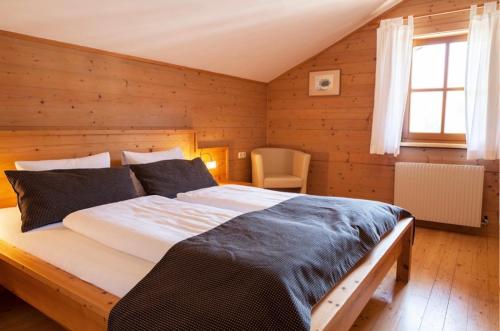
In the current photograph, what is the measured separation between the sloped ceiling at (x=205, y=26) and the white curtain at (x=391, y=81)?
0.31m

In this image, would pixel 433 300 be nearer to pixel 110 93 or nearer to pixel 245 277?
pixel 245 277

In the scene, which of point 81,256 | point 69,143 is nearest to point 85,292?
point 81,256

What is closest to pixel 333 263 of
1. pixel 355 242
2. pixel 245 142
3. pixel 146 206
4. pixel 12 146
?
pixel 355 242

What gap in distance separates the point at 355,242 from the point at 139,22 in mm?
2070

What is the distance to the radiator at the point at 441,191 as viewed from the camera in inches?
132

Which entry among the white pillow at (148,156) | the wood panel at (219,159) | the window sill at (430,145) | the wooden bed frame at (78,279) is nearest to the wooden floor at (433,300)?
the wooden bed frame at (78,279)

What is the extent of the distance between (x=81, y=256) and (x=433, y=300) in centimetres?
207

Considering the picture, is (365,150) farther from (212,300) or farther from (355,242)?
(212,300)

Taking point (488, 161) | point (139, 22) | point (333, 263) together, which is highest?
point (139, 22)

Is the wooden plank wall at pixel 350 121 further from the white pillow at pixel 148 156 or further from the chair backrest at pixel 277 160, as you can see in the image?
the white pillow at pixel 148 156

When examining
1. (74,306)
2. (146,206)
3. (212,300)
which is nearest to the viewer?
(212,300)

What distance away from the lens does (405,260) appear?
244 centimetres

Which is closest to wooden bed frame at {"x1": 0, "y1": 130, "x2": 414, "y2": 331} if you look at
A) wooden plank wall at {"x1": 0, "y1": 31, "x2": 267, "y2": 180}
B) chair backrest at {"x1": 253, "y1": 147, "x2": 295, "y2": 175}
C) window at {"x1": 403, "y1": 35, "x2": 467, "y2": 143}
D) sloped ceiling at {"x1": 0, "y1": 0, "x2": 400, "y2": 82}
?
wooden plank wall at {"x1": 0, "y1": 31, "x2": 267, "y2": 180}

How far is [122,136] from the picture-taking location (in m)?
2.89
